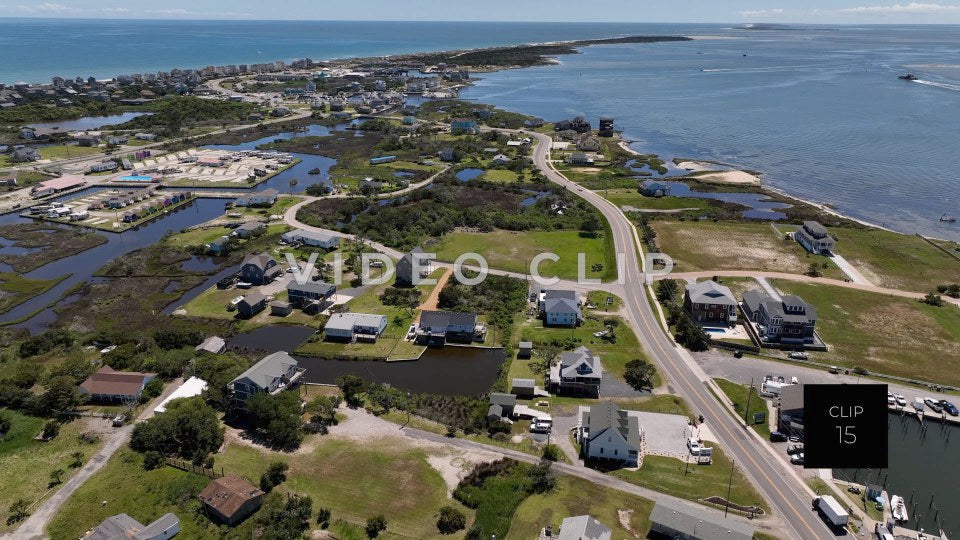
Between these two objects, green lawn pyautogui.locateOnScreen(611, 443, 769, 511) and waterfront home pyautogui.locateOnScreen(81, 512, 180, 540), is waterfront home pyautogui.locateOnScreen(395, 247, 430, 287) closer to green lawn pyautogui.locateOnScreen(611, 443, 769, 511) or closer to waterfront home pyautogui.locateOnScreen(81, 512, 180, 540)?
green lawn pyautogui.locateOnScreen(611, 443, 769, 511)

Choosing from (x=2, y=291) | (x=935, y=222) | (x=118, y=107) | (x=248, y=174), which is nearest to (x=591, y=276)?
(x=935, y=222)

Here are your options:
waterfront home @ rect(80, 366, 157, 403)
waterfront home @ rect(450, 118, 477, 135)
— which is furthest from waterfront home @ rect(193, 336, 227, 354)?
waterfront home @ rect(450, 118, 477, 135)

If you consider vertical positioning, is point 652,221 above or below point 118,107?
below

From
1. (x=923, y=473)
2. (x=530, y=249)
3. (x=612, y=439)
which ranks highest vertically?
(x=530, y=249)

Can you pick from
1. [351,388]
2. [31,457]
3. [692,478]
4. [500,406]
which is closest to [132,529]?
[31,457]

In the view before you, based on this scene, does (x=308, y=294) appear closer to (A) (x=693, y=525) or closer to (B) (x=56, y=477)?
(B) (x=56, y=477)

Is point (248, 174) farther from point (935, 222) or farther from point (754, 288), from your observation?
point (935, 222)

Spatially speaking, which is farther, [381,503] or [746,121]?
[746,121]
